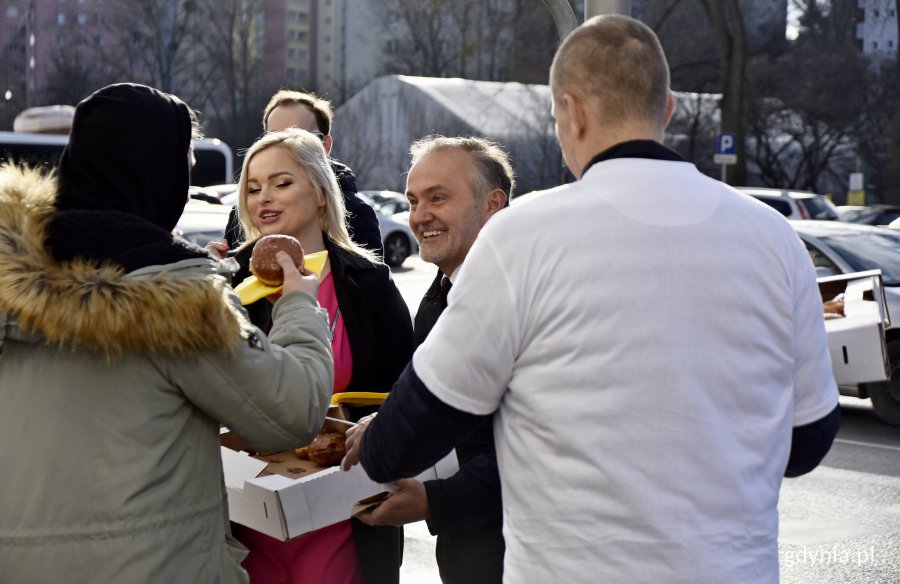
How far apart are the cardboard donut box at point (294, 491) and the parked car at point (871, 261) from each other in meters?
7.93

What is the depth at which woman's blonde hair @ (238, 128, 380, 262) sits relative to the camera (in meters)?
3.73

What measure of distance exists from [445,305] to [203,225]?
7056 mm

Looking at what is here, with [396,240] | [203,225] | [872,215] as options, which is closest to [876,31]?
[872,215]

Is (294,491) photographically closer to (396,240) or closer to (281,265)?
(281,265)

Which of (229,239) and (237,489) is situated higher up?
(229,239)

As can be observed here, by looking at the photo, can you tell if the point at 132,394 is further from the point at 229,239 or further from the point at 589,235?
the point at 229,239

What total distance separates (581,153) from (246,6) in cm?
7146

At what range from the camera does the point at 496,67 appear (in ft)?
203

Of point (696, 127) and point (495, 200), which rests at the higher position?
point (696, 127)

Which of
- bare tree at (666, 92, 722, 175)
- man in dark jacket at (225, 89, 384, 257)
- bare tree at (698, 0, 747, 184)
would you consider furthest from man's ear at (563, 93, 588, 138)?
bare tree at (666, 92, 722, 175)

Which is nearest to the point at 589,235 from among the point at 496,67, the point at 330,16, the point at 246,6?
the point at 496,67

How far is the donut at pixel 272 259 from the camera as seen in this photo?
2683 millimetres

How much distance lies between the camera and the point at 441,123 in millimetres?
43188

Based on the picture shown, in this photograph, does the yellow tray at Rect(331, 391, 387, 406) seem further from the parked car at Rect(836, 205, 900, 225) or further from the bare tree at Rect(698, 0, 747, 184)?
the bare tree at Rect(698, 0, 747, 184)
